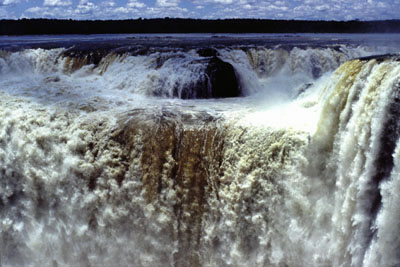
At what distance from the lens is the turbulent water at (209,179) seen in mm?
4570

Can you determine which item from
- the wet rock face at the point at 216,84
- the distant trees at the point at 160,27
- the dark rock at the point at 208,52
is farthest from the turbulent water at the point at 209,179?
the distant trees at the point at 160,27

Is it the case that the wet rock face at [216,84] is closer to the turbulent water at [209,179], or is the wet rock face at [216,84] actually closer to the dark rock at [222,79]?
the dark rock at [222,79]

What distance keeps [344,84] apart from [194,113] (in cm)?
255

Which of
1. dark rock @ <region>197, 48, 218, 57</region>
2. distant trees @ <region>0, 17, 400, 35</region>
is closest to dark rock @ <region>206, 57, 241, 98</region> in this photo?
dark rock @ <region>197, 48, 218, 57</region>

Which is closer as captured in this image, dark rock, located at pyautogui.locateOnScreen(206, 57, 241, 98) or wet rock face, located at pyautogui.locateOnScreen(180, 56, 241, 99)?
wet rock face, located at pyautogui.locateOnScreen(180, 56, 241, 99)

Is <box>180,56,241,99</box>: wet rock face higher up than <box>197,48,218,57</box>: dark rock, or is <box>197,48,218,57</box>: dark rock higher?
<box>197,48,218,57</box>: dark rock

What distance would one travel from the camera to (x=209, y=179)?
5801 mm

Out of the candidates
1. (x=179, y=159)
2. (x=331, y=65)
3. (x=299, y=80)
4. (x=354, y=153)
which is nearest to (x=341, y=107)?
(x=354, y=153)

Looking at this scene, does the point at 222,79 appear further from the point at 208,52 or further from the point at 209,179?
the point at 209,179

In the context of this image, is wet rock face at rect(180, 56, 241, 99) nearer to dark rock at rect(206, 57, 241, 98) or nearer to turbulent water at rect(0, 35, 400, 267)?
dark rock at rect(206, 57, 241, 98)

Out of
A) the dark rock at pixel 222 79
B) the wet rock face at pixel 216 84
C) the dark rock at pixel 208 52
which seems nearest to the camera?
the wet rock face at pixel 216 84

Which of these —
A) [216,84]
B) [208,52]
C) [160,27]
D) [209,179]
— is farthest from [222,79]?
[160,27]

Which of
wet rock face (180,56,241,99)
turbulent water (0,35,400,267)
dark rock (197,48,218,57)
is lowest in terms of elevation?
turbulent water (0,35,400,267)

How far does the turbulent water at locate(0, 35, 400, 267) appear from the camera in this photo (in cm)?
457
